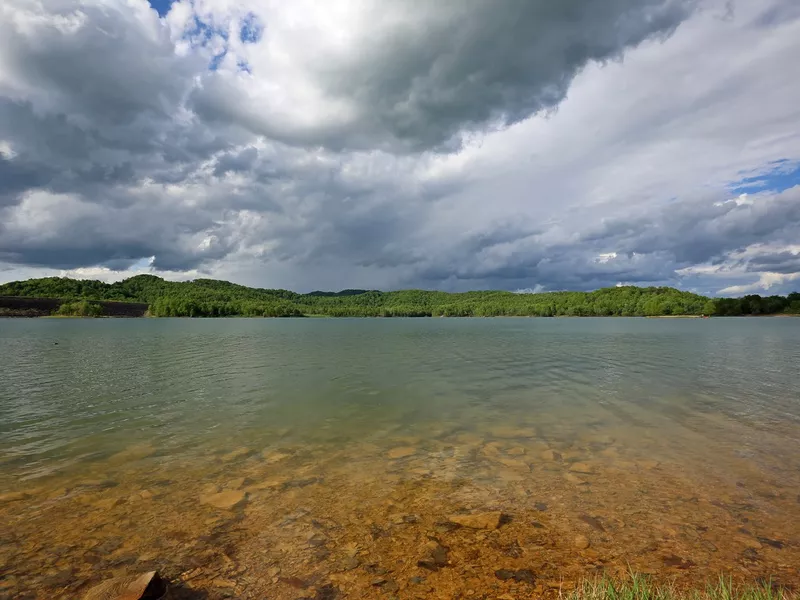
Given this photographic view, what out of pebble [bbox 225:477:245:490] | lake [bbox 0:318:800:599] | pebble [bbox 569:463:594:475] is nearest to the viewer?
lake [bbox 0:318:800:599]

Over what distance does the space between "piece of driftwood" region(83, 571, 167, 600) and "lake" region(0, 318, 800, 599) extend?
1.44ft

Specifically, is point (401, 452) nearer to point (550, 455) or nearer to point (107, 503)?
point (550, 455)

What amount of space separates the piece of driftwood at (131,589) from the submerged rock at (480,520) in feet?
18.5

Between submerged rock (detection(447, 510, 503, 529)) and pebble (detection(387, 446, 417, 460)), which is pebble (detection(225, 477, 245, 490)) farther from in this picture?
submerged rock (detection(447, 510, 503, 529))

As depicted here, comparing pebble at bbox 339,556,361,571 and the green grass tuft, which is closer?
the green grass tuft

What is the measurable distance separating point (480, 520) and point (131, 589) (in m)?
6.56

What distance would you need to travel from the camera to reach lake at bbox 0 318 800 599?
741cm

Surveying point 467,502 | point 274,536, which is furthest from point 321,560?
point 467,502

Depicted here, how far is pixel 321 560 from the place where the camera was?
7730mm

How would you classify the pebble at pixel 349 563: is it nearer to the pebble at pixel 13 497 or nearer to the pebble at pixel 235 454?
the pebble at pixel 235 454

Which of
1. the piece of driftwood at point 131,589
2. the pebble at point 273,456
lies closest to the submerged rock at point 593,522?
the piece of driftwood at point 131,589

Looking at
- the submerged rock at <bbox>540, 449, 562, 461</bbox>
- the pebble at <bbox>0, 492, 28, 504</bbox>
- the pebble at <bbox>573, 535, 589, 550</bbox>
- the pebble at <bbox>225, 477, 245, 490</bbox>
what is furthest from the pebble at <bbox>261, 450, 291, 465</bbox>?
the pebble at <bbox>573, 535, 589, 550</bbox>

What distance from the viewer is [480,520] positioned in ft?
30.1

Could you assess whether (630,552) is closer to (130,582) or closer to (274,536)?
(274,536)
